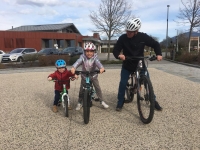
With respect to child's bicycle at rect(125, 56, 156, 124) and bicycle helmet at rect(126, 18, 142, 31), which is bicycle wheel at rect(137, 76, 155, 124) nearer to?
child's bicycle at rect(125, 56, 156, 124)

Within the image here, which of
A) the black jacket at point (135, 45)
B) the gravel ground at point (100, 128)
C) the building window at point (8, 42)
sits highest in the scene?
A: the building window at point (8, 42)

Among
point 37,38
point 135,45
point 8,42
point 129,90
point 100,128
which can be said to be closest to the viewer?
point 100,128

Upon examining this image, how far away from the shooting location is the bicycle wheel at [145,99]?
11.7 feet

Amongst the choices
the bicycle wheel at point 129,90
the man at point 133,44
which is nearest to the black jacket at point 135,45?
the man at point 133,44

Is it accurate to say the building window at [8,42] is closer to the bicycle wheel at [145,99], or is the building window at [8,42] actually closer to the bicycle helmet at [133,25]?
the bicycle helmet at [133,25]

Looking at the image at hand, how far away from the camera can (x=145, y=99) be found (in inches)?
152

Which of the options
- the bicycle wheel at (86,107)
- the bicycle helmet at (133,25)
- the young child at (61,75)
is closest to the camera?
the bicycle wheel at (86,107)

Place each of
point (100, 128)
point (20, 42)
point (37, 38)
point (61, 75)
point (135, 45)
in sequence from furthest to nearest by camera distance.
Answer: point (37, 38), point (20, 42), point (61, 75), point (135, 45), point (100, 128)

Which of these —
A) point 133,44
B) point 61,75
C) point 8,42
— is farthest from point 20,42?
point 133,44

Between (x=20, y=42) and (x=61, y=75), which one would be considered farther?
(x=20, y=42)

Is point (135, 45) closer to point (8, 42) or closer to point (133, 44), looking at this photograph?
point (133, 44)

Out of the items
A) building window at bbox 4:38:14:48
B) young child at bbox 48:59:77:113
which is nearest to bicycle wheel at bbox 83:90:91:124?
young child at bbox 48:59:77:113

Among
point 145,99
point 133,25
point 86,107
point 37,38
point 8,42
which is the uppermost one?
point 37,38

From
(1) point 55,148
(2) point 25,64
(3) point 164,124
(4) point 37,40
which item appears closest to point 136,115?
(3) point 164,124
